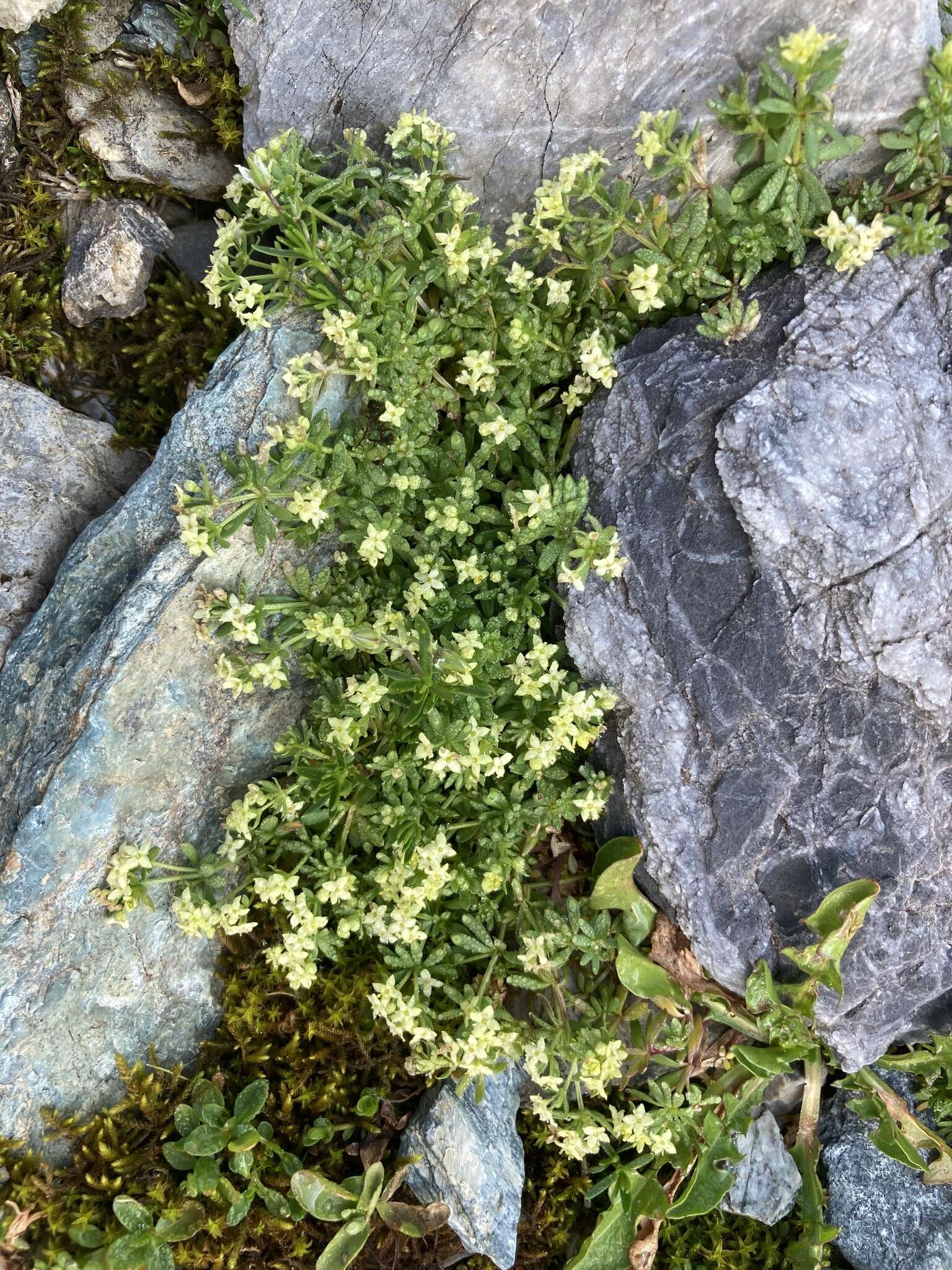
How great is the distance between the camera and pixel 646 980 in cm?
504

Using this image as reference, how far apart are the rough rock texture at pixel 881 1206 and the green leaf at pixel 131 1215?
13.7 feet

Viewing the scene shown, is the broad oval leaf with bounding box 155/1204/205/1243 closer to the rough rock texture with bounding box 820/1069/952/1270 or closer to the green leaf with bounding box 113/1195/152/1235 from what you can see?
the green leaf with bounding box 113/1195/152/1235

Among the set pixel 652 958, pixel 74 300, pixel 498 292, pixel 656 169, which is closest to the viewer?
pixel 656 169

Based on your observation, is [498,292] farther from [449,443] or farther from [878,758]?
[878,758]

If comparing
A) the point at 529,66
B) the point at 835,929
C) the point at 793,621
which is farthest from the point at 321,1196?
the point at 529,66

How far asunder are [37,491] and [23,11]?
8.80 feet

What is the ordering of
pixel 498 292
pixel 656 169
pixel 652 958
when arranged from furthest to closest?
pixel 652 958
pixel 498 292
pixel 656 169

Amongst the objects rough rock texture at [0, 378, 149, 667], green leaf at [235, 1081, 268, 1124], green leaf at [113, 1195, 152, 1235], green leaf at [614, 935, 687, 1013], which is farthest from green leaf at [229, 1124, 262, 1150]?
rough rock texture at [0, 378, 149, 667]

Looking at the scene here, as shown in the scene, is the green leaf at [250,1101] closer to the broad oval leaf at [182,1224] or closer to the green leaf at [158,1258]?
the broad oval leaf at [182,1224]

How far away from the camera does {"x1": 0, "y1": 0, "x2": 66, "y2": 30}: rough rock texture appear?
5152mm

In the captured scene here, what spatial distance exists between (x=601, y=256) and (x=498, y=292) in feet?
1.84

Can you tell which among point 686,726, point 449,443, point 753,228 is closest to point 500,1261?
point 686,726

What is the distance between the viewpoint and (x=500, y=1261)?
16.7 feet

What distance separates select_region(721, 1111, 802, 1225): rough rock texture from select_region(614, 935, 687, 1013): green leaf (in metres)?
1.28
